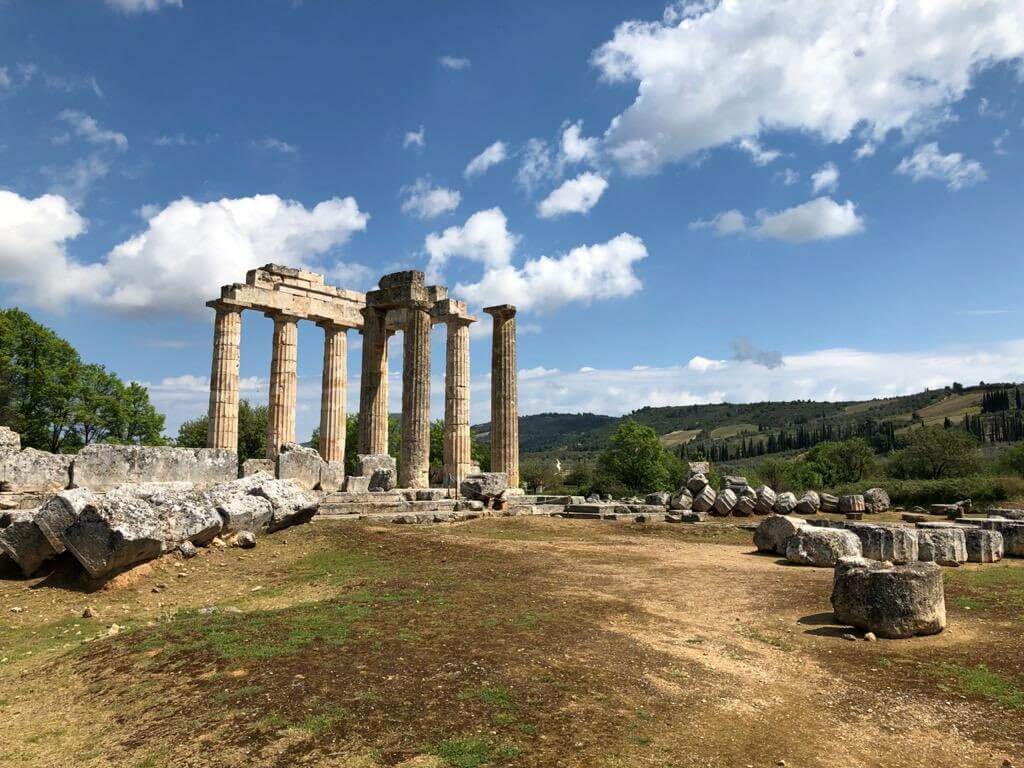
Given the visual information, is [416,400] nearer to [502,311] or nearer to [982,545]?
[502,311]

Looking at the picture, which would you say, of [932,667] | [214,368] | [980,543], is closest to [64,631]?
[932,667]

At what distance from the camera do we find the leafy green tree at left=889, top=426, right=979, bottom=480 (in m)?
49.8

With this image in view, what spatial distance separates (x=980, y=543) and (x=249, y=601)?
15493 millimetres

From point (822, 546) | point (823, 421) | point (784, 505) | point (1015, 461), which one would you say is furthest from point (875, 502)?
point (823, 421)

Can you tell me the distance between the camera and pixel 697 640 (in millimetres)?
8195

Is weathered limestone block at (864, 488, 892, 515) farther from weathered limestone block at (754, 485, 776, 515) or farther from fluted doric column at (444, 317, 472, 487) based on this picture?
fluted doric column at (444, 317, 472, 487)

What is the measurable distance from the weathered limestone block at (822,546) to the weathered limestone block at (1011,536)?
4.92 meters

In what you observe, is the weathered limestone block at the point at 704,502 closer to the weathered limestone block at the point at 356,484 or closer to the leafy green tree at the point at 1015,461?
the weathered limestone block at the point at 356,484

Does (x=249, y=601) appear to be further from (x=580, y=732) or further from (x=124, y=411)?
(x=124, y=411)

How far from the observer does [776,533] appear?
53.2ft

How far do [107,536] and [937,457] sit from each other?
55.2m

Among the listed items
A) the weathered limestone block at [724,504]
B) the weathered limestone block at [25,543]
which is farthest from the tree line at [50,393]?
the weathered limestone block at [724,504]

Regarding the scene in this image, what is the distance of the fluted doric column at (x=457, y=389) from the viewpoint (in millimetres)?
30328

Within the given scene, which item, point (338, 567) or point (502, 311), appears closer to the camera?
point (338, 567)
